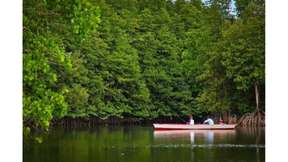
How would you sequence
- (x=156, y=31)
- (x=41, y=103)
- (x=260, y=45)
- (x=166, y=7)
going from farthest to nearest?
(x=166, y=7), (x=156, y=31), (x=260, y=45), (x=41, y=103)

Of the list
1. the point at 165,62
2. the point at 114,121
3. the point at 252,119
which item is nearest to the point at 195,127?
the point at 252,119

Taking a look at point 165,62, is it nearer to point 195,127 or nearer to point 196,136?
point 195,127

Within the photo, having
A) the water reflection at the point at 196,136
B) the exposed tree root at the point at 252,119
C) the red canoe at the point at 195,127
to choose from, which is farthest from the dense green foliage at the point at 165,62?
the water reflection at the point at 196,136

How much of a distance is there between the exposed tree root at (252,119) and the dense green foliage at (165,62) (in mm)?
1501

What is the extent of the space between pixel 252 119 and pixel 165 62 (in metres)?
9.46

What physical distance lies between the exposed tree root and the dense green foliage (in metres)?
1.50

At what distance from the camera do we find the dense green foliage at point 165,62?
35.8 metres

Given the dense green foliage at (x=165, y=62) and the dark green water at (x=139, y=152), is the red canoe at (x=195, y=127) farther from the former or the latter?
the dark green water at (x=139, y=152)

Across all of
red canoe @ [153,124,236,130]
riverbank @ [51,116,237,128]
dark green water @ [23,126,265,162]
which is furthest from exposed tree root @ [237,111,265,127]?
dark green water @ [23,126,265,162]

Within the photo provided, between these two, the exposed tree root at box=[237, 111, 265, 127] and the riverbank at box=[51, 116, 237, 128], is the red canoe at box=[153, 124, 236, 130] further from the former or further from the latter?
the riverbank at box=[51, 116, 237, 128]

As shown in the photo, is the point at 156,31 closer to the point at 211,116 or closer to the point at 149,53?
the point at 149,53

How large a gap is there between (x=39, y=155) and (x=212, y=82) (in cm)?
2074

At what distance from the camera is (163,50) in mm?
43219
